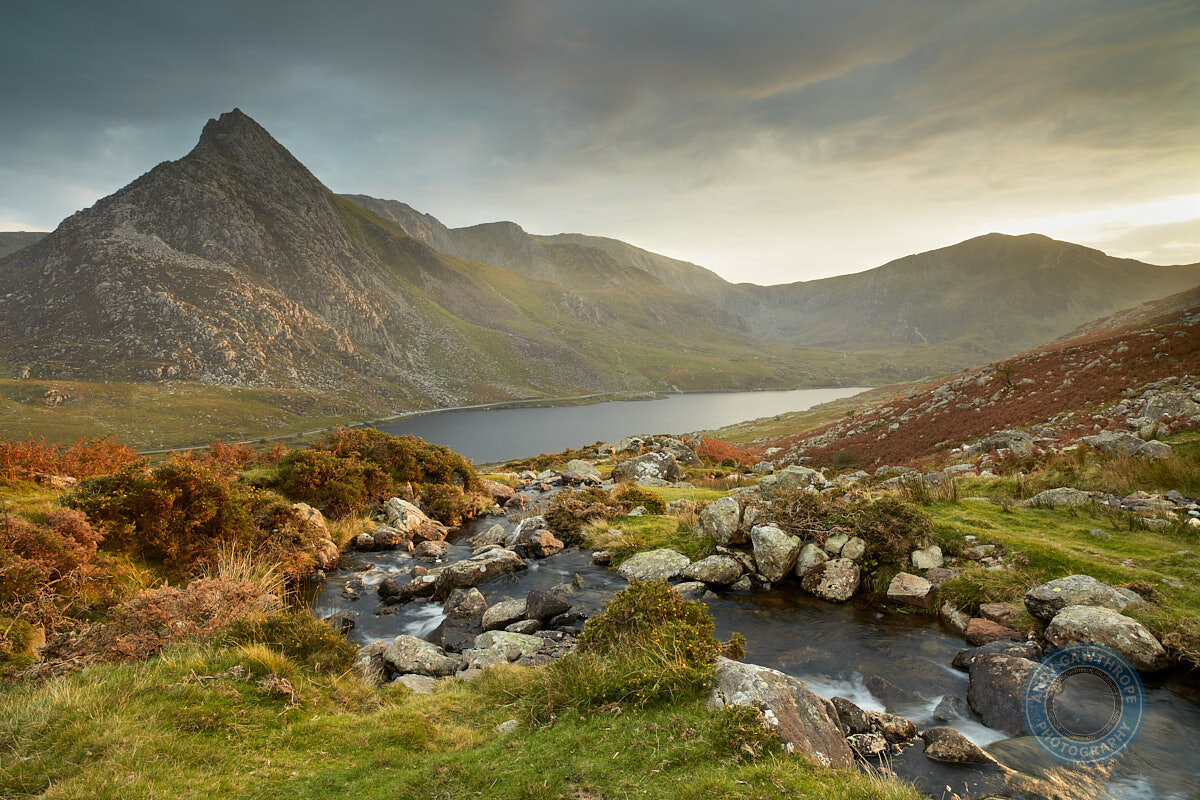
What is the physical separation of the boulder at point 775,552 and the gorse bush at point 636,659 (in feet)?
22.0

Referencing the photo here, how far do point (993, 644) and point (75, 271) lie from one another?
10118 inches

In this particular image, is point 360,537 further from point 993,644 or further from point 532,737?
point 993,644

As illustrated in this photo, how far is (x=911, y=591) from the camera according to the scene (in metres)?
12.7

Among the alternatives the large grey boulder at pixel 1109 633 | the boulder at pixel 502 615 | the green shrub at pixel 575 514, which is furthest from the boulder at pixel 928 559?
the green shrub at pixel 575 514

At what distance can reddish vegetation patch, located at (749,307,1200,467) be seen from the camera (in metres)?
26.5

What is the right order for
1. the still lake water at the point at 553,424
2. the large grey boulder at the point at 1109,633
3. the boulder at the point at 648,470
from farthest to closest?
the still lake water at the point at 553,424, the boulder at the point at 648,470, the large grey boulder at the point at 1109,633

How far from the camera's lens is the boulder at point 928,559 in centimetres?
1350

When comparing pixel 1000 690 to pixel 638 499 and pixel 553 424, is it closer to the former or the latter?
pixel 638 499

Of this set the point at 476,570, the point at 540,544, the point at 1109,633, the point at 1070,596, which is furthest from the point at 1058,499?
the point at 476,570

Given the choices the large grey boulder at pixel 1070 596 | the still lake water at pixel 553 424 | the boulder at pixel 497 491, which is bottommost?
the still lake water at pixel 553 424

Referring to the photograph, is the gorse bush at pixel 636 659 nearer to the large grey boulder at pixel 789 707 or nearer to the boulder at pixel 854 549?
the large grey boulder at pixel 789 707

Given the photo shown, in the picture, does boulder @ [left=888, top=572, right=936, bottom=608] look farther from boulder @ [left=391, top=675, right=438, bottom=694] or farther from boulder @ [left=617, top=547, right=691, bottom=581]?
boulder @ [left=391, top=675, right=438, bottom=694]

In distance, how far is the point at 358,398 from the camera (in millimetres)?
173500

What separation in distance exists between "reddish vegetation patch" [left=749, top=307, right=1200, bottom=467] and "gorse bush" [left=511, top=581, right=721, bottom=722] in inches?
1023
